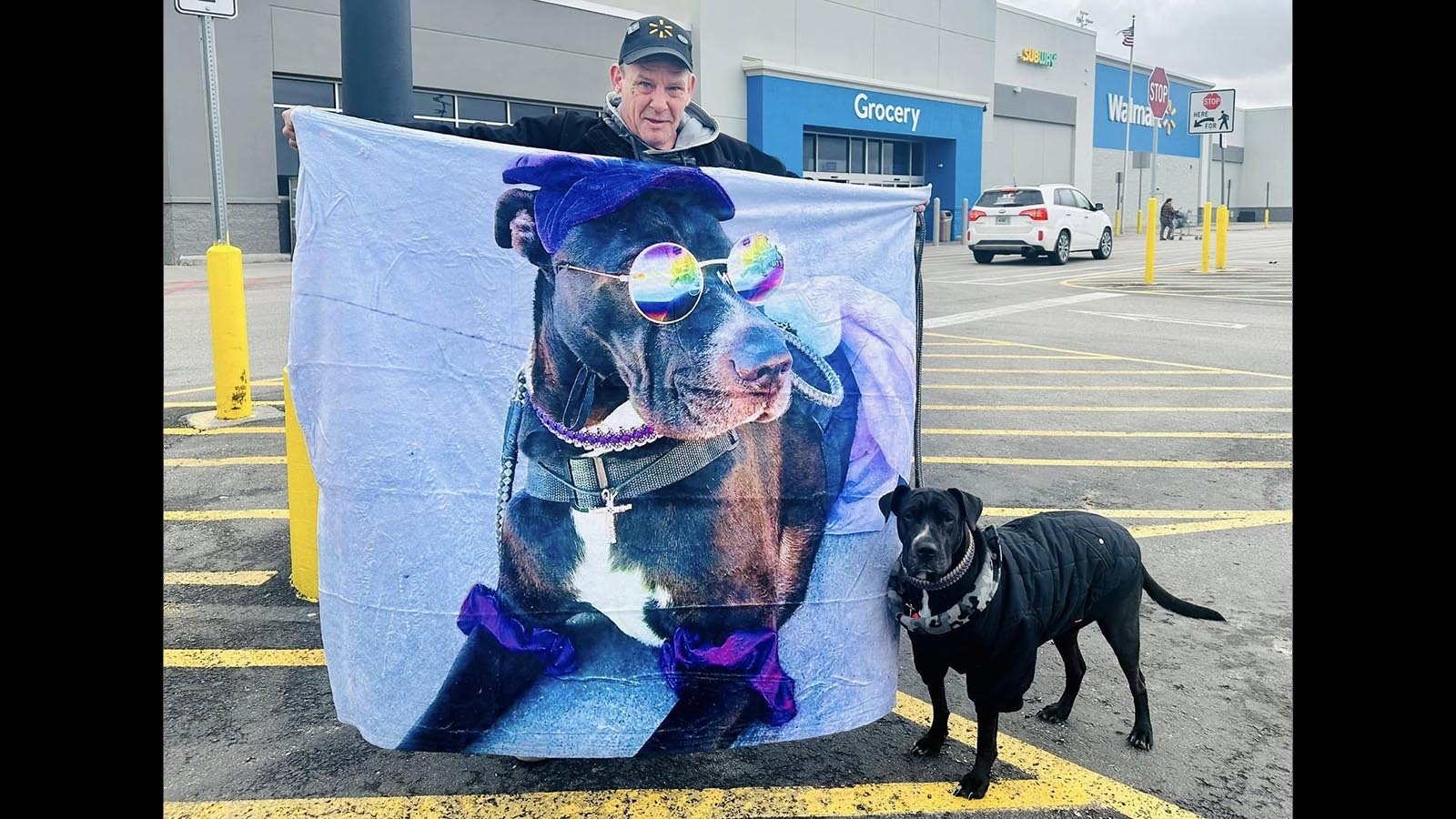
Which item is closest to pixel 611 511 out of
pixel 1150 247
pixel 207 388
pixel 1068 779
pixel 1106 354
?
pixel 1068 779

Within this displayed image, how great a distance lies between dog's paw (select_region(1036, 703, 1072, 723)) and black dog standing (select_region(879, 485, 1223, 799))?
24cm

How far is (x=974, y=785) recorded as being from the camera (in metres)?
2.73

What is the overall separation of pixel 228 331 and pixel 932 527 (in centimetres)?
588

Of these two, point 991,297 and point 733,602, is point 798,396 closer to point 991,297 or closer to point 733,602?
point 733,602

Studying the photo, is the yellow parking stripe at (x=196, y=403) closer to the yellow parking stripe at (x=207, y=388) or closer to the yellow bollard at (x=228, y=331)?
the yellow parking stripe at (x=207, y=388)

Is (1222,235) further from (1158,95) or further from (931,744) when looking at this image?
(931,744)

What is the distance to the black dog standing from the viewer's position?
256 centimetres

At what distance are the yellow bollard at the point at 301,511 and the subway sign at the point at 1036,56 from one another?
37.9m

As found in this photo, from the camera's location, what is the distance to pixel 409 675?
250cm

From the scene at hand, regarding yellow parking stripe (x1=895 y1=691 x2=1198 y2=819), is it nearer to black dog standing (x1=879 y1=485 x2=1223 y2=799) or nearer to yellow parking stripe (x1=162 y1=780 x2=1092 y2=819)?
yellow parking stripe (x1=162 y1=780 x2=1092 y2=819)

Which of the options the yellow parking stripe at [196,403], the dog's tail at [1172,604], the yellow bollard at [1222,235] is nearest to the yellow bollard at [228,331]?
the yellow parking stripe at [196,403]

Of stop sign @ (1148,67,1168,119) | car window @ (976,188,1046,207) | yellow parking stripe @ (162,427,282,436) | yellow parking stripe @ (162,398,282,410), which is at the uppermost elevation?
stop sign @ (1148,67,1168,119)

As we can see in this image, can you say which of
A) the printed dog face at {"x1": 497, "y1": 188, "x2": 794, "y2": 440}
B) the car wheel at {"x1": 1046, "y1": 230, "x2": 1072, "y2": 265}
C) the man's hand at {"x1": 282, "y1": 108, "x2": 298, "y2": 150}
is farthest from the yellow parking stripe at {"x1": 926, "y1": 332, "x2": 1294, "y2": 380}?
the car wheel at {"x1": 1046, "y1": 230, "x2": 1072, "y2": 265}
